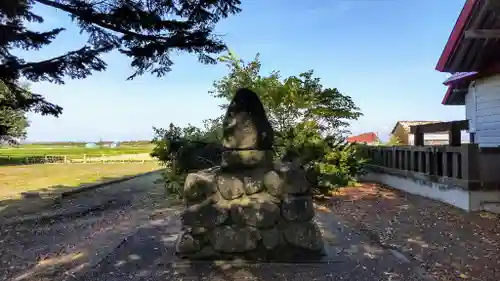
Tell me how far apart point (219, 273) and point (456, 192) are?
5.94 metres

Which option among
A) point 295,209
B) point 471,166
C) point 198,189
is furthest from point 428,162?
point 198,189

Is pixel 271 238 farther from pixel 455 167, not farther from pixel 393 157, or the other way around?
pixel 393 157

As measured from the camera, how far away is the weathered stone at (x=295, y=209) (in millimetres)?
5137

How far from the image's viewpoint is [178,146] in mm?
11695

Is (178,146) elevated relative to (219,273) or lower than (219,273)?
elevated

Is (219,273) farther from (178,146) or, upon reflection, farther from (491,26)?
(491,26)

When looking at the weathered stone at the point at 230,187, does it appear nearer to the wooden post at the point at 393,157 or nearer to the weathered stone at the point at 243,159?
the weathered stone at the point at 243,159

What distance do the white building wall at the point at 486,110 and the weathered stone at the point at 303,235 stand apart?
24.6ft

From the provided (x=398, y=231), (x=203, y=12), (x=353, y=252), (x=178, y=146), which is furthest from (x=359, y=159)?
(x=203, y=12)

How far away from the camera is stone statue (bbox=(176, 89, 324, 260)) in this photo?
5.02 m

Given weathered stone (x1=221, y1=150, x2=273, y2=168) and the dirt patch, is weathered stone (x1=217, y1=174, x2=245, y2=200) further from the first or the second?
the dirt patch

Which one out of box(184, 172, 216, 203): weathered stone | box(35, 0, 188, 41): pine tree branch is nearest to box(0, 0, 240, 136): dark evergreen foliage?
box(35, 0, 188, 41): pine tree branch

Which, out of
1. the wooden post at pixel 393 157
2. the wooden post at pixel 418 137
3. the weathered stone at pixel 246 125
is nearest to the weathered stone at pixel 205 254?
the weathered stone at pixel 246 125

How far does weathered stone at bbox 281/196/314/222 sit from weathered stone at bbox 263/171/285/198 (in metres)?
0.12
